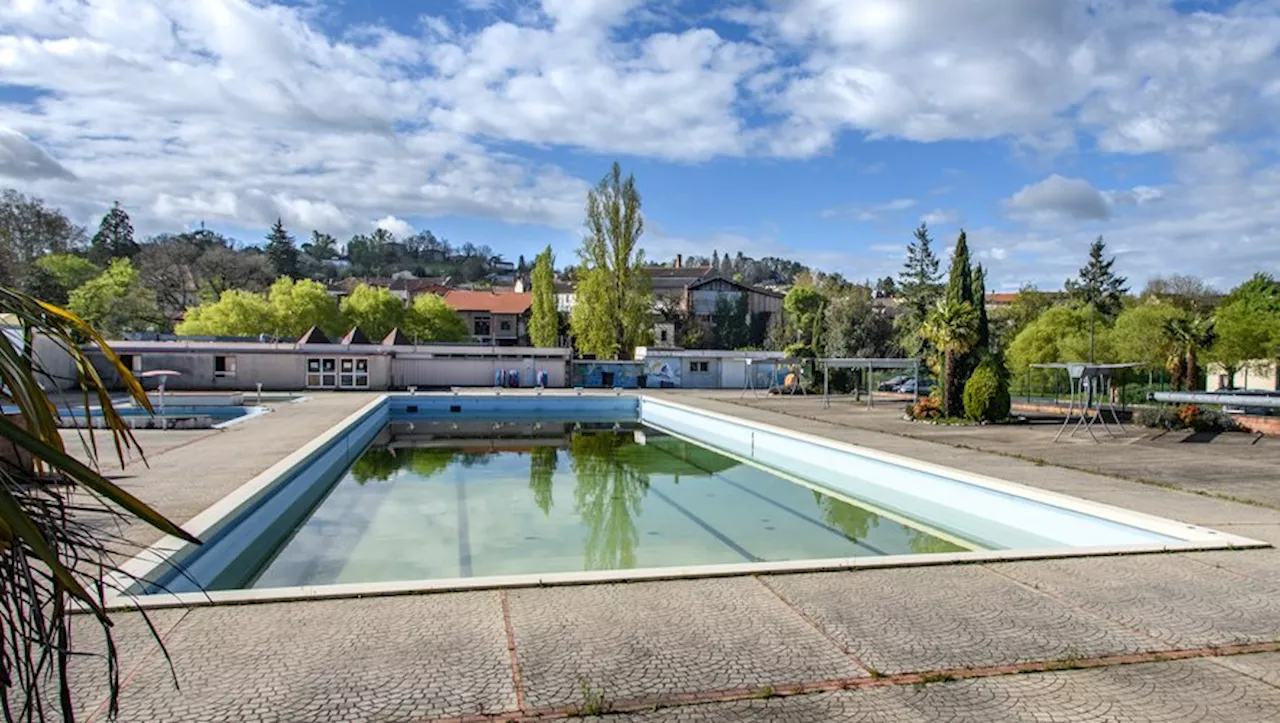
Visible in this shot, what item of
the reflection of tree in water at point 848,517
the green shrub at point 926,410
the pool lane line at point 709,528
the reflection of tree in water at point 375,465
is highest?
the green shrub at point 926,410

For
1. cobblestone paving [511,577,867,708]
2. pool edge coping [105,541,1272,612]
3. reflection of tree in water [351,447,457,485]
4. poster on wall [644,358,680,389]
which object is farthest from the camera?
poster on wall [644,358,680,389]

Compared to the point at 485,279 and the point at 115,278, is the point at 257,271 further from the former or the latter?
the point at 485,279

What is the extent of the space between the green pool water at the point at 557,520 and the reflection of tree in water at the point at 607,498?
0.03m

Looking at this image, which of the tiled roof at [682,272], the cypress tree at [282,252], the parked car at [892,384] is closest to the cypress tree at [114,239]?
the cypress tree at [282,252]

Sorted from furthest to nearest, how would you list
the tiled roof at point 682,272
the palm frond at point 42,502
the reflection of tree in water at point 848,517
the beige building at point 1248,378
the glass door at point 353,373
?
the tiled roof at point 682,272, the glass door at point 353,373, the beige building at point 1248,378, the reflection of tree in water at point 848,517, the palm frond at point 42,502

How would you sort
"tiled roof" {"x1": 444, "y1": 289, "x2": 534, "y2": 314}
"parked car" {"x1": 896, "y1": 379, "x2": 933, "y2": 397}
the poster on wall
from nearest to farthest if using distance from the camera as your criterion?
"parked car" {"x1": 896, "y1": 379, "x2": 933, "y2": 397}, the poster on wall, "tiled roof" {"x1": 444, "y1": 289, "x2": 534, "y2": 314}

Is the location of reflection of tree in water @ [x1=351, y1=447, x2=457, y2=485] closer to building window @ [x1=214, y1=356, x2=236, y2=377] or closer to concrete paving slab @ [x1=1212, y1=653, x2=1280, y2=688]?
concrete paving slab @ [x1=1212, y1=653, x2=1280, y2=688]

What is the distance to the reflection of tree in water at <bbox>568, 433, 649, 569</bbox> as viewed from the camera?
33.3ft

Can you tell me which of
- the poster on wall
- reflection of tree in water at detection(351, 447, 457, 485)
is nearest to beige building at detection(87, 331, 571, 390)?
the poster on wall

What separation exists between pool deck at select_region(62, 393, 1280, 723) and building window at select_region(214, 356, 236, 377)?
3303 cm

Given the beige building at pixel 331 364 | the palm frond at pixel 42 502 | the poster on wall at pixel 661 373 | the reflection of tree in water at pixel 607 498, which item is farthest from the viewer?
the poster on wall at pixel 661 373

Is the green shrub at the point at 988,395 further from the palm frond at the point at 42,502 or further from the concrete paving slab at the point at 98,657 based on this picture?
the palm frond at the point at 42,502

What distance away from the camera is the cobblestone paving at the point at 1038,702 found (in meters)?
3.90

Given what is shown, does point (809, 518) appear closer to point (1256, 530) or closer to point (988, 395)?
point (1256, 530)
